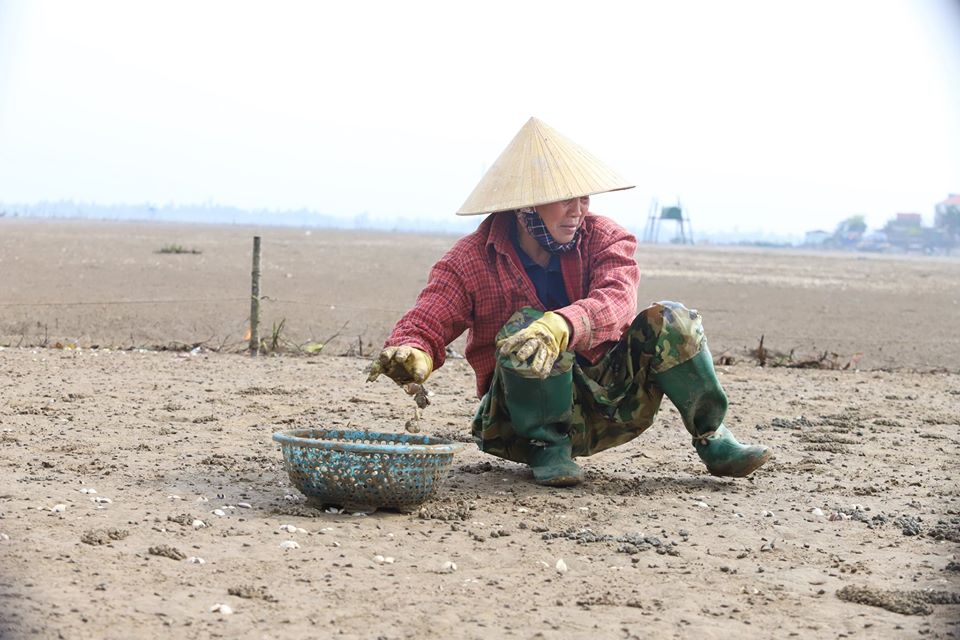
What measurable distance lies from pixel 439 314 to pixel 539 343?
68 cm

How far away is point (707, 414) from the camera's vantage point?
4.91 m

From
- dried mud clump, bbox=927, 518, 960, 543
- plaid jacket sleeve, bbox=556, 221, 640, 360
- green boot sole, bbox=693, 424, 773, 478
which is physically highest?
plaid jacket sleeve, bbox=556, 221, 640, 360

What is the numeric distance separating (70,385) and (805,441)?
163 inches

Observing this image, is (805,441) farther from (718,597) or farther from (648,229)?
(648,229)

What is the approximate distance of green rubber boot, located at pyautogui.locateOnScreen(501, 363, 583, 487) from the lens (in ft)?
15.5

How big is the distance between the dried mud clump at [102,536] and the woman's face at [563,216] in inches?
77.7

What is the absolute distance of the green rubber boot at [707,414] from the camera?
4.79 m

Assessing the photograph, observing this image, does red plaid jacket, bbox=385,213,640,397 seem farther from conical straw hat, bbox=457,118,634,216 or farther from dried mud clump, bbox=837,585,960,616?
dried mud clump, bbox=837,585,960,616

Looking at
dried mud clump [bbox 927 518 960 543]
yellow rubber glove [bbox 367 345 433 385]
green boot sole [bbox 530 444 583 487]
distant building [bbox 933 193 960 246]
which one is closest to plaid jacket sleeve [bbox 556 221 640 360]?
green boot sole [bbox 530 444 583 487]

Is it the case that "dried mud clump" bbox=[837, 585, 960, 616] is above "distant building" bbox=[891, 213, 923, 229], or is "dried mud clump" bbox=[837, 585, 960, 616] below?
below

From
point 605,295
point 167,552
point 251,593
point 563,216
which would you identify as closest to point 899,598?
point 605,295

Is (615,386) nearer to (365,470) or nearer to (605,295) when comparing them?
(605,295)

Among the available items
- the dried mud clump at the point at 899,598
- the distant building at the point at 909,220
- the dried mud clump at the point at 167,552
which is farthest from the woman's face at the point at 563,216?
the distant building at the point at 909,220

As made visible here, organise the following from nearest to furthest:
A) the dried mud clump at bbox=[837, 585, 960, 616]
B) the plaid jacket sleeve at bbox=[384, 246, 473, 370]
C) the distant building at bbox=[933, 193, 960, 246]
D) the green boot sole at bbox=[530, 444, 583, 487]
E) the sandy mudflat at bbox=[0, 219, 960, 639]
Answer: the sandy mudflat at bbox=[0, 219, 960, 639] < the dried mud clump at bbox=[837, 585, 960, 616] < the plaid jacket sleeve at bbox=[384, 246, 473, 370] < the green boot sole at bbox=[530, 444, 583, 487] < the distant building at bbox=[933, 193, 960, 246]
